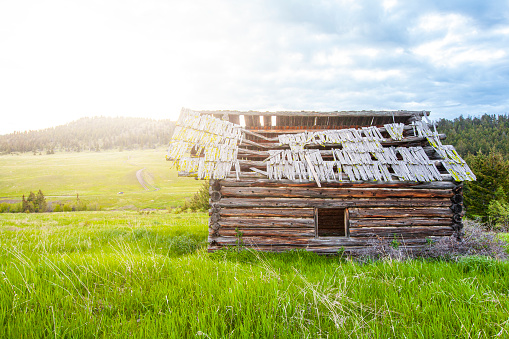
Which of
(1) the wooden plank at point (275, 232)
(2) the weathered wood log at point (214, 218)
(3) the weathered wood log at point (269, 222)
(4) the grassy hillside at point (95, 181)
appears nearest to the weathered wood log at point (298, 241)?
(1) the wooden plank at point (275, 232)

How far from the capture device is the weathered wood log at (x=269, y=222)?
310 inches

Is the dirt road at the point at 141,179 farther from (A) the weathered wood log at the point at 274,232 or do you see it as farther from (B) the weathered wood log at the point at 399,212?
(B) the weathered wood log at the point at 399,212

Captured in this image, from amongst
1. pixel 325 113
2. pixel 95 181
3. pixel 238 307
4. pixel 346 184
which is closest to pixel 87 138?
pixel 95 181

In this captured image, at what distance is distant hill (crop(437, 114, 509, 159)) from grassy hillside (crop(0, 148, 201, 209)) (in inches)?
3563

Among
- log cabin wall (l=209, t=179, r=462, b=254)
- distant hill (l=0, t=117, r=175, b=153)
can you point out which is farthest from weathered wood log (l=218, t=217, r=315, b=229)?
distant hill (l=0, t=117, r=175, b=153)

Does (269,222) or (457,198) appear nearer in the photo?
(269,222)

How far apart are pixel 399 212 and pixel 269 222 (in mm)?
4550

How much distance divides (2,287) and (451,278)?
6.80m

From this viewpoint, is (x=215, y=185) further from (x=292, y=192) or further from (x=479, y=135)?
(x=479, y=135)

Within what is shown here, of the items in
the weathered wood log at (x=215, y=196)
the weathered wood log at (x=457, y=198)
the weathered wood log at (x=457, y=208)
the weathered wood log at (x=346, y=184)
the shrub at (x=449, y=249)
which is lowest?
the shrub at (x=449, y=249)

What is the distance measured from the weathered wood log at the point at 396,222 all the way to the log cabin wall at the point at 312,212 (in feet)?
0.11

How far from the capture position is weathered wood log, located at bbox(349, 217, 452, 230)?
8.03m

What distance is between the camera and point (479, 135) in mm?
95625

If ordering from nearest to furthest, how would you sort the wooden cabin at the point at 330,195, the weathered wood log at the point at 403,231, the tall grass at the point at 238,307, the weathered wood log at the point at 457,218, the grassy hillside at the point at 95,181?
the tall grass at the point at 238,307 → the wooden cabin at the point at 330,195 → the weathered wood log at the point at 403,231 → the weathered wood log at the point at 457,218 → the grassy hillside at the point at 95,181
